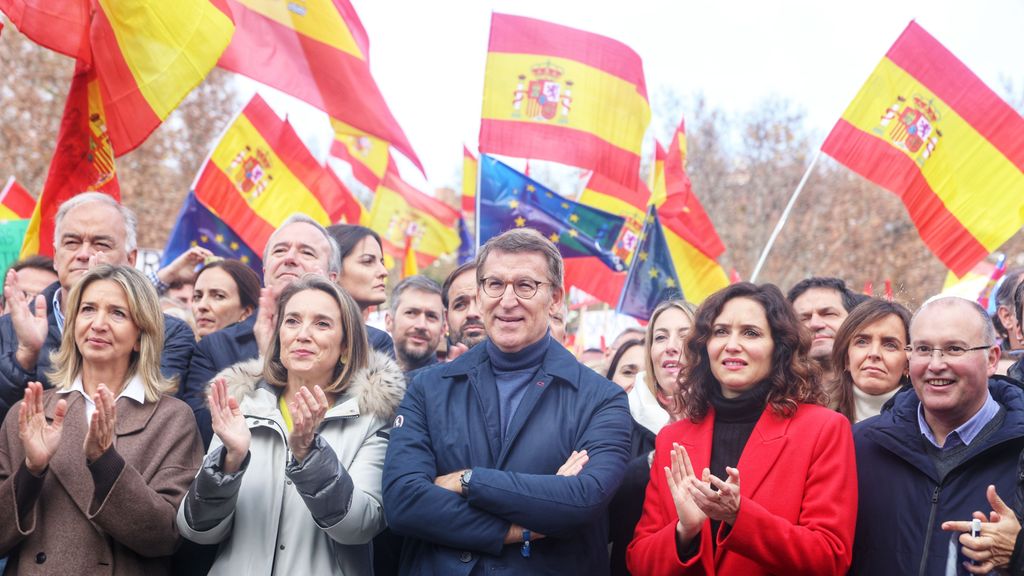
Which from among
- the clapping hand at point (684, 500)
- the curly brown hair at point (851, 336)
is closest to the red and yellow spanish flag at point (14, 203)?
the curly brown hair at point (851, 336)

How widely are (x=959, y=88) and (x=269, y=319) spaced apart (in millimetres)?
6124

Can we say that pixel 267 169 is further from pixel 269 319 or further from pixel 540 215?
pixel 269 319

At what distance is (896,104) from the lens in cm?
870

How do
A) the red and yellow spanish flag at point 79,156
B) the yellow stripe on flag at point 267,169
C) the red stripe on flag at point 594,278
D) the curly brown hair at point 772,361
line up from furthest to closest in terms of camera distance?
1. the red stripe on flag at point 594,278
2. the yellow stripe on flag at point 267,169
3. the red and yellow spanish flag at point 79,156
4. the curly brown hair at point 772,361

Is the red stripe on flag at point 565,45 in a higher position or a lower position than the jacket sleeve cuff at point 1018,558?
higher

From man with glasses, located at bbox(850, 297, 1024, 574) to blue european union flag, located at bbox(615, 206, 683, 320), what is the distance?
4.95 m

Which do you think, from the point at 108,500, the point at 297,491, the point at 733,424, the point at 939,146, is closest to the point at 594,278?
the point at 939,146

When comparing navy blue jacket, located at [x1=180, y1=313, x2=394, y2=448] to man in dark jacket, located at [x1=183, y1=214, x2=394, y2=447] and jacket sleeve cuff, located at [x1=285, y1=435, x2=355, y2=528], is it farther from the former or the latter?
jacket sleeve cuff, located at [x1=285, y1=435, x2=355, y2=528]

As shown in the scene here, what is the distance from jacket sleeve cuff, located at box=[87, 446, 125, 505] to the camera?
3.99m

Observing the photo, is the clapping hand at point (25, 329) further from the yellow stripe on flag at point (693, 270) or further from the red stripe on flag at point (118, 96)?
the yellow stripe on flag at point (693, 270)

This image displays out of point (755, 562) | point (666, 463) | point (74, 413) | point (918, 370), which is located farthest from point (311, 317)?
point (918, 370)

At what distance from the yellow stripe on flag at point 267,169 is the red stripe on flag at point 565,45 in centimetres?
222

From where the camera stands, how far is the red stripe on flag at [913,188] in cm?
845

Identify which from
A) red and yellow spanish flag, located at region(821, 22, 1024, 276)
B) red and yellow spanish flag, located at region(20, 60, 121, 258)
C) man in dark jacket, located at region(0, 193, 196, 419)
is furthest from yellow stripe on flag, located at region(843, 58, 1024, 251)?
man in dark jacket, located at region(0, 193, 196, 419)
